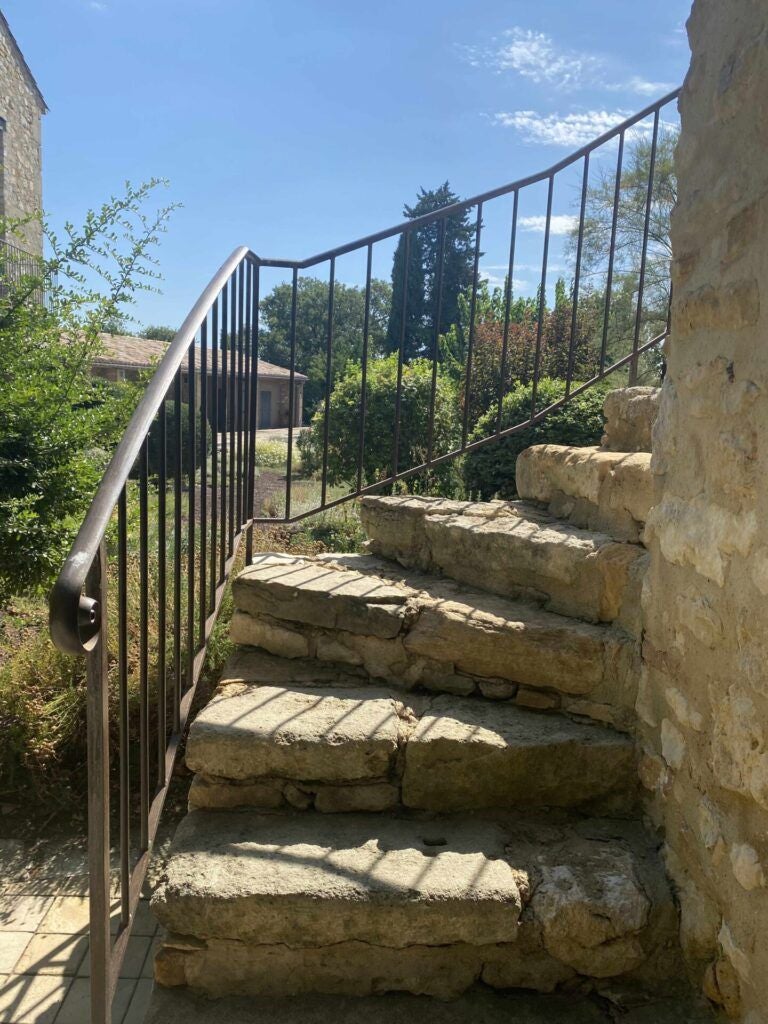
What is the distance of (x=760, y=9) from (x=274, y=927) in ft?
7.12

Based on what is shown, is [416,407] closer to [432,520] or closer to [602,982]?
[432,520]

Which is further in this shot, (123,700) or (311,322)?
(311,322)

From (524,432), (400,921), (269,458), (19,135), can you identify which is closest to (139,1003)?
(400,921)

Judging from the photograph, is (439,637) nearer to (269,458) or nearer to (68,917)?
(68,917)

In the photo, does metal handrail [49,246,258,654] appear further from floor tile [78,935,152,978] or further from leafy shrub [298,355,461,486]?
leafy shrub [298,355,461,486]

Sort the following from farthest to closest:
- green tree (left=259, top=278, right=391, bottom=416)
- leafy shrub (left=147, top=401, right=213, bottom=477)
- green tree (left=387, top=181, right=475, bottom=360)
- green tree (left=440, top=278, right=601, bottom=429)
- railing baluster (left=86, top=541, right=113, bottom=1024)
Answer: green tree (left=259, top=278, right=391, bottom=416)
green tree (left=387, top=181, right=475, bottom=360)
green tree (left=440, top=278, right=601, bottom=429)
leafy shrub (left=147, top=401, right=213, bottom=477)
railing baluster (left=86, top=541, right=113, bottom=1024)

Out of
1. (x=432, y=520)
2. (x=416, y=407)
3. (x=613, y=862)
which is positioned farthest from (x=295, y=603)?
(x=416, y=407)

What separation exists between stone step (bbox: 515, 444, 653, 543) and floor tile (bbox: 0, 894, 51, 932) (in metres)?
2.09

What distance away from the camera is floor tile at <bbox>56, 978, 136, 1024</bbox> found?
1775 mm

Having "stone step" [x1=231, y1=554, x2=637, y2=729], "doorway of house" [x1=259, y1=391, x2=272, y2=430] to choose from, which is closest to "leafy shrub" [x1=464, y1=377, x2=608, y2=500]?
"stone step" [x1=231, y1=554, x2=637, y2=729]

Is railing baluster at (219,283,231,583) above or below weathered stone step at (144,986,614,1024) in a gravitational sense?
above

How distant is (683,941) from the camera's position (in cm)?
161

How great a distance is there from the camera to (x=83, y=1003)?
6.00ft

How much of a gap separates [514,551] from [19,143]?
15818mm
